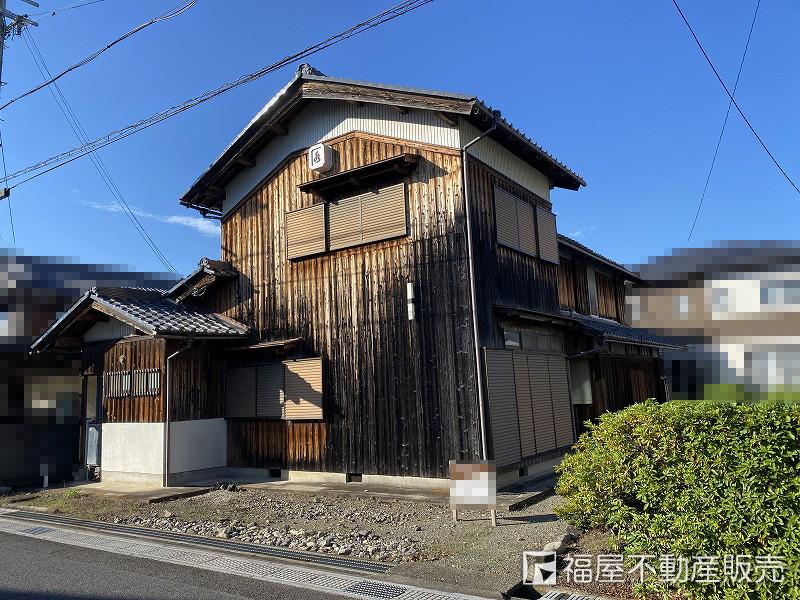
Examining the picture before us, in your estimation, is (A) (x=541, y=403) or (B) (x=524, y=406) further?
(A) (x=541, y=403)

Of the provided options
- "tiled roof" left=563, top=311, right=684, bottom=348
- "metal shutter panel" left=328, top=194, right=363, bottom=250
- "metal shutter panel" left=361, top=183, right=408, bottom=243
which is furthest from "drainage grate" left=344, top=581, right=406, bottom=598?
"tiled roof" left=563, top=311, right=684, bottom=348

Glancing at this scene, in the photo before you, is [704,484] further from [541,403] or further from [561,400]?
[561,400]

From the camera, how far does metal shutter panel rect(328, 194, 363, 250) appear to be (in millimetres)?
11969

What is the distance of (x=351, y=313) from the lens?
11.8 metres

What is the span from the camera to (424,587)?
18.6ft

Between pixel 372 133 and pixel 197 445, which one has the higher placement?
pixel 372 133

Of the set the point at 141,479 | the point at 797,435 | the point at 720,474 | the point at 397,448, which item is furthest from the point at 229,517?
the point at 797,435

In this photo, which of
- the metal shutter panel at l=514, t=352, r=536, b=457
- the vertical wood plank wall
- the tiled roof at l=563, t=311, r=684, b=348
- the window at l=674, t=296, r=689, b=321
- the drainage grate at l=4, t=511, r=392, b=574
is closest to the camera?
the drainage grate at l=4, t=511, r=392, b=574

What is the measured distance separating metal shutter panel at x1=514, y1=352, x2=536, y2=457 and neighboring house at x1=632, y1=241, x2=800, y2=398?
3.16 m

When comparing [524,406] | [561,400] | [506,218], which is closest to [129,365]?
[524,406]

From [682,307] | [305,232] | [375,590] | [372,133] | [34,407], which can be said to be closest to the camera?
[375,590]

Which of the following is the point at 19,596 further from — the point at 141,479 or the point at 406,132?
the point at 406,132

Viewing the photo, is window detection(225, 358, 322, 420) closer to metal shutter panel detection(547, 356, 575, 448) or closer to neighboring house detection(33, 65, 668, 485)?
neighboring house detection(33, 65, 668, 485)

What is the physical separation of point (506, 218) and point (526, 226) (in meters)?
1.08
